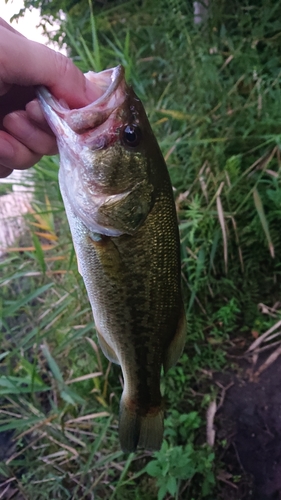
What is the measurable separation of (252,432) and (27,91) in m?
1.85

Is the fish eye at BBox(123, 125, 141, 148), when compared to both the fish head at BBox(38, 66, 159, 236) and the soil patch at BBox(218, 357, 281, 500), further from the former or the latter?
the soil patch at BBox(218, 357, 281, 500)

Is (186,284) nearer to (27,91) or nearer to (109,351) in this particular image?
(109,351)

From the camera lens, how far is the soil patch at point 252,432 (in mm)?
1773

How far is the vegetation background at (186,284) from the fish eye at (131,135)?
99 cm

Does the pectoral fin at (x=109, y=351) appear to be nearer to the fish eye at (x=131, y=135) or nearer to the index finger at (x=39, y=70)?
the fish eye at (x=131, y=135)

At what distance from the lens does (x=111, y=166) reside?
3.80 feet

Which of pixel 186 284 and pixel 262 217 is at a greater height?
pixel 262 217

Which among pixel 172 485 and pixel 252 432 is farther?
pixel 252 432

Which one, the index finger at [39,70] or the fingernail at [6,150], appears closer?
the index finger at [39,70]

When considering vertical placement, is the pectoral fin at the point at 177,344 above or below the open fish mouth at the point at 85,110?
below

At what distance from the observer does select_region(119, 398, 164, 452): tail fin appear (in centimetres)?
138

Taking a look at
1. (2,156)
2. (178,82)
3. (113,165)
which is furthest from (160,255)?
(178,82)

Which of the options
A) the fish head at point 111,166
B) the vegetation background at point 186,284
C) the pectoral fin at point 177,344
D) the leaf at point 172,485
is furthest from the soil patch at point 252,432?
the fish head at point 111,166

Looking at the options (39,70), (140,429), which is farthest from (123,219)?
(140,429)
